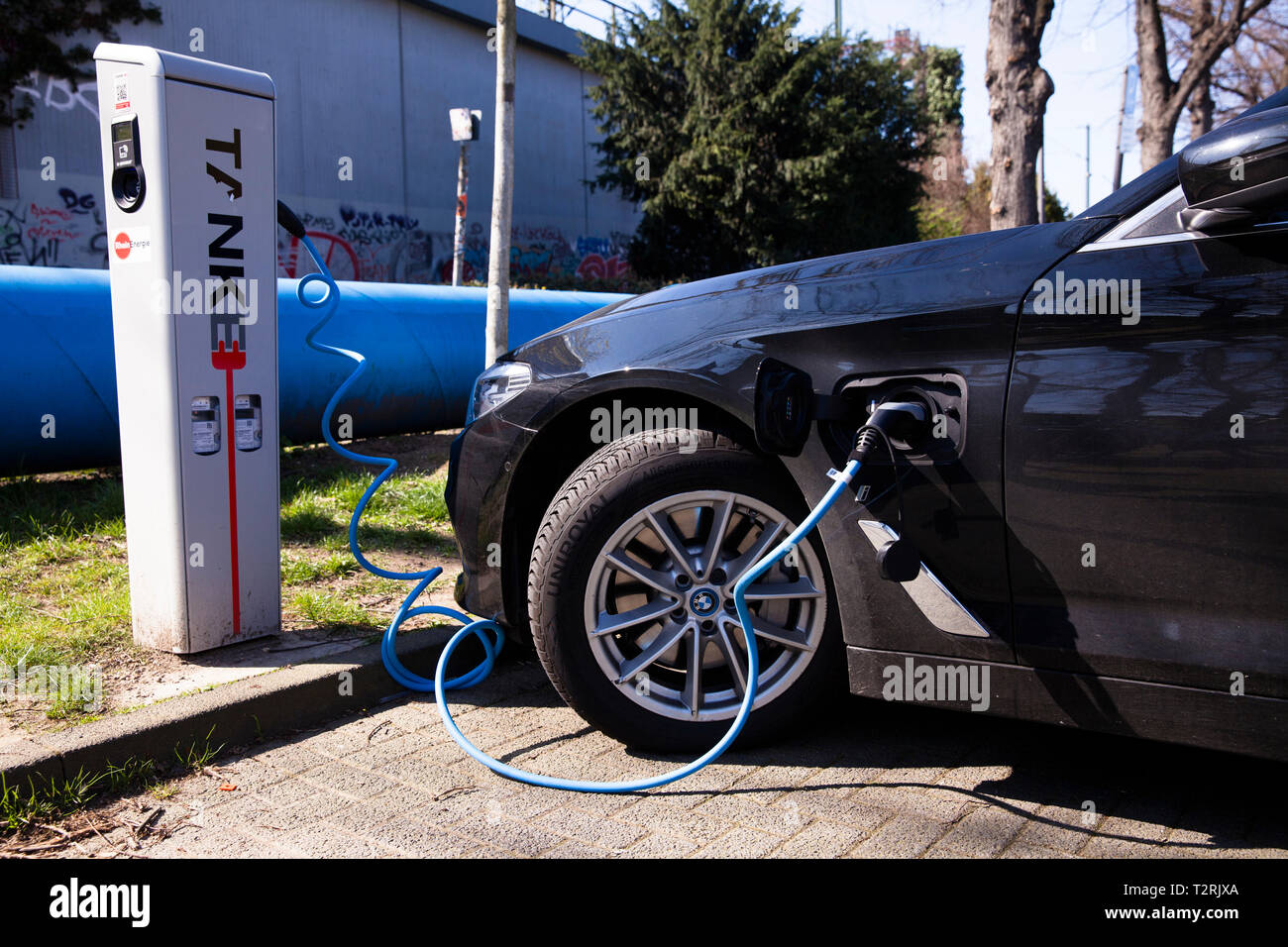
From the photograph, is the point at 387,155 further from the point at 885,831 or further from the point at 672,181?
the point at 885,831

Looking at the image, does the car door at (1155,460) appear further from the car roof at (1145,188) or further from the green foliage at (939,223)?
the green foliage at (939,223)

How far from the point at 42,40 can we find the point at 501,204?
1272cm

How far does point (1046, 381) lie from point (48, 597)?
369 cm

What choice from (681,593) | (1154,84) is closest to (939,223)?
(1154,84)

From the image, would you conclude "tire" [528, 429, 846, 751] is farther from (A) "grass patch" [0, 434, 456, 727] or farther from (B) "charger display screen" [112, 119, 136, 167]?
(B) "charger display screen" [112, 119, 136, 167]

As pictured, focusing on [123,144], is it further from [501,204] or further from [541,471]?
[501,204]

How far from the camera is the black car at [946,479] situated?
2109 millimetres

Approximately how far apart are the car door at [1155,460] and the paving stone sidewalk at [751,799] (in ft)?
1.50

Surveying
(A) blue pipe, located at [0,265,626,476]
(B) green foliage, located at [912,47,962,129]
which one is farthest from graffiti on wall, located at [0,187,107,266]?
(B) green foliage, located at [912,47,962,129]

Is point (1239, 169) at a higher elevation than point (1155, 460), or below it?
higher

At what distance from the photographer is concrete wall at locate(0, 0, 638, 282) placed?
52.9 feet

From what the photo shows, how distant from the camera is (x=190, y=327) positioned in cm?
326

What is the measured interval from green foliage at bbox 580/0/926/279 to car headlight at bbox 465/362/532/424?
17835mm
